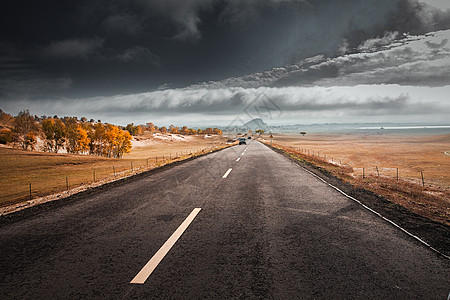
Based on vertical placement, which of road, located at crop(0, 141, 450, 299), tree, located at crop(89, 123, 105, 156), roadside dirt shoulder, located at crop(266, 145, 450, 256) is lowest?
roadside dirt shoulder, located at crop(266, 145, 450, 256)

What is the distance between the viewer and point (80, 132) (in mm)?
67750

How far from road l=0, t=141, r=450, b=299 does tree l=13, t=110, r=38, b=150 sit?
9042cm

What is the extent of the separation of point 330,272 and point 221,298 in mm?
1698

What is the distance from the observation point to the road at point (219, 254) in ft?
8.87

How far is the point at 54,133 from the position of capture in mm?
71438

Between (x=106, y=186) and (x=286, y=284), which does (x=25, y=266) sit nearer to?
(x=286, y=284)

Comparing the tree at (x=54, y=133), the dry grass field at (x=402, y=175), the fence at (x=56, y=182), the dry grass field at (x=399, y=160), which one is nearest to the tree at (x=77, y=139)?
the tree at (x=54, y=133)

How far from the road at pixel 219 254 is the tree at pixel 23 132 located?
90421 millimetres

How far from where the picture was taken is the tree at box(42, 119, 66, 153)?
70.3 meters

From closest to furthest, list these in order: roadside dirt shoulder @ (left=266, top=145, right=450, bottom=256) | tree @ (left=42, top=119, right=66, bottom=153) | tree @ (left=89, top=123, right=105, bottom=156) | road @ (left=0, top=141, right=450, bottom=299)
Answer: road @ (left=0, top=141, right=450, bottom=299), roadside dirt shoulder @ (left=266, top=145, right=450, bottom=256), tree @ (left=89, top=123, right=105, bottom=156), tree @ (left=42, top=119, right=66, bottom=153)

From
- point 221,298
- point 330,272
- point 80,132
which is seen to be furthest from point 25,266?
point 80,132

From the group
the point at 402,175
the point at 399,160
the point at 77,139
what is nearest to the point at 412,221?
the point at 402,175

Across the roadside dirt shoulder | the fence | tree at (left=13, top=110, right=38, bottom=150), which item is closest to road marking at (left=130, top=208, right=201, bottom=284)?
the roadside dirt shoulder

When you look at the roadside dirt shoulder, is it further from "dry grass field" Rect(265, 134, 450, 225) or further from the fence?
the fence
